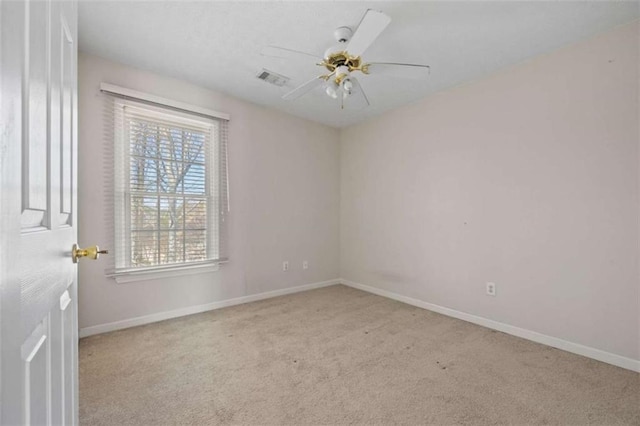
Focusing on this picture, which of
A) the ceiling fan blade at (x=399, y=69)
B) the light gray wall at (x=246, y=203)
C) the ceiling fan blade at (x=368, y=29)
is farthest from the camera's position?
the light gray wall at (x=246, y=203)

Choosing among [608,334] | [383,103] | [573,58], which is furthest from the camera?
[383,103]

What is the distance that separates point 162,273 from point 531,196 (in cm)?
350

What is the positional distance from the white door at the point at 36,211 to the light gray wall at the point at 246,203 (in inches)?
77.0

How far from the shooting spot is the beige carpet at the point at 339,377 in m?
1.56

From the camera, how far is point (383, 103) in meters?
3.45

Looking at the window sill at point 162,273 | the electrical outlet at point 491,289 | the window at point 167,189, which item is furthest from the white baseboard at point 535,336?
→ the window at point 167,189

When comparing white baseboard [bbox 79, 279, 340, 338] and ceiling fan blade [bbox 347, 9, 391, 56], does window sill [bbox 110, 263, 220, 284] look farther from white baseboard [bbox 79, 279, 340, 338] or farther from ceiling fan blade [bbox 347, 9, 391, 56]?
ceiling fan blade [bbox 347, 9, 391, 56]

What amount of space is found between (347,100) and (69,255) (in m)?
3.07

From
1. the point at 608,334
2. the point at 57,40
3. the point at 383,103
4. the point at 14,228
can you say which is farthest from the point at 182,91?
the point at 608,334

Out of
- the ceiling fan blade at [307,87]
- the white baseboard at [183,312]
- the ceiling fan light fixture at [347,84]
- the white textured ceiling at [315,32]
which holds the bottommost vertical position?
the white baseboard at [183,312]

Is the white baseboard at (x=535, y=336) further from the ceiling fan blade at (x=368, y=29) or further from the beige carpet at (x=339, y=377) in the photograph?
the ceiling fan blade at (x=368, y=29)

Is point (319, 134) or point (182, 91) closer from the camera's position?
point (182, 91)

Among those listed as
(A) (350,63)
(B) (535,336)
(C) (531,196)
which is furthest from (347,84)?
(B) (535,336)

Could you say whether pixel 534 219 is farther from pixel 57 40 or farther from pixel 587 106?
pixel 57 40
